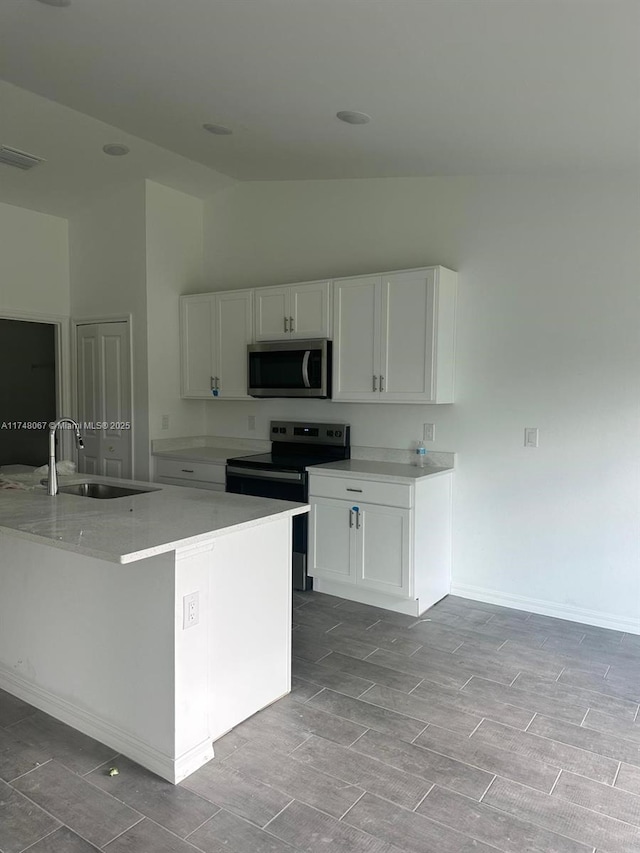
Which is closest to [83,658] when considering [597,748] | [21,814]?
[21,814]

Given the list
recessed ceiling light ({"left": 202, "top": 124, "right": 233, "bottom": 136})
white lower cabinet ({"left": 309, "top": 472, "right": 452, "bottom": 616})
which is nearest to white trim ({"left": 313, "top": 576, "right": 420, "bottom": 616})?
white lower cabinet ({"left": 309, "top": 472, "right": 452, "bottom": 616})

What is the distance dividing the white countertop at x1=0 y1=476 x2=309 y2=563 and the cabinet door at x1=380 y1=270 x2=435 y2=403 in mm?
1458

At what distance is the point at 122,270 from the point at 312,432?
6.98ft

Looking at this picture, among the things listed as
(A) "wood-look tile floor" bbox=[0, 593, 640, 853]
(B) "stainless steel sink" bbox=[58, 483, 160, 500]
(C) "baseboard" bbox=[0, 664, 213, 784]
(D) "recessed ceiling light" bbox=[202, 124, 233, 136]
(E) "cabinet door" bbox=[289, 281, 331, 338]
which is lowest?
(A) "wood-look tile floor" bbox=[0, 593, 640, 853]

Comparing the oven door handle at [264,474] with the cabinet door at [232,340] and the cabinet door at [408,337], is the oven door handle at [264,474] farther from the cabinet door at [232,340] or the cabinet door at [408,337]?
the cabinet door at [408,337]

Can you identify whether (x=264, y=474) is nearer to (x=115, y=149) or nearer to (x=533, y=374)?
(x=533, y=374)

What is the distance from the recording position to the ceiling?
77.0 inches

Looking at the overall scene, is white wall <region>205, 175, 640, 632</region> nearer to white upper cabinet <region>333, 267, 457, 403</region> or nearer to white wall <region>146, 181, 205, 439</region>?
white upper cabinet <region>333, 267, 457, 403</region>

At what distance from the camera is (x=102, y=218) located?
505cm

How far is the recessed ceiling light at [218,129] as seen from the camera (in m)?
3.51

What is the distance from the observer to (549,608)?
3.68 meters

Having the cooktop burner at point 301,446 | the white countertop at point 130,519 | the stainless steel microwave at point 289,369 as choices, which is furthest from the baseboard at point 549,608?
the white countertop at point 130,519

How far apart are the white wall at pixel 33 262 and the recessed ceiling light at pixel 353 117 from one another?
3.27 meters

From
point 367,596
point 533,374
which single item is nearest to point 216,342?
point 367,596
